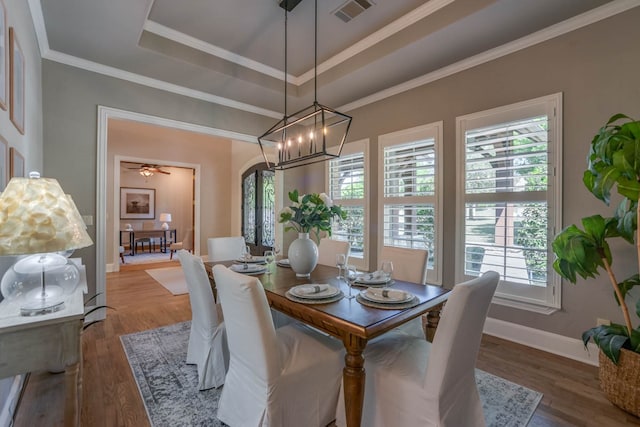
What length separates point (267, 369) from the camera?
1393 millimetres

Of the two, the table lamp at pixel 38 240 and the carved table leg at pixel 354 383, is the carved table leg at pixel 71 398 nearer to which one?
the table lamp at pixel 38 240

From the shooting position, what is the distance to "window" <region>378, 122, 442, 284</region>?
3.28 meters

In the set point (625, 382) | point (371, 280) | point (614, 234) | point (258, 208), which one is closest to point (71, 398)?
point (371, 280)

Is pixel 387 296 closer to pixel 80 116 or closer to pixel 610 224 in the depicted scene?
pixel 610 224

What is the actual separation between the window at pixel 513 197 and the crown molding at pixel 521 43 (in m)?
0.52

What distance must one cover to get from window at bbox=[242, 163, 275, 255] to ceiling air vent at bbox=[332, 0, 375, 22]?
10.7ft

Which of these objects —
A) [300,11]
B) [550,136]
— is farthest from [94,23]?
[550,136]

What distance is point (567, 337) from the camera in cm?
247

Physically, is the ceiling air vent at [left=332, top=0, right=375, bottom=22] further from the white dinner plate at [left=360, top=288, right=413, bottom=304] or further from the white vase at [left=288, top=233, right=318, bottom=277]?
the white dinner plate at [left=360, top=288, right=413, bottom=304]

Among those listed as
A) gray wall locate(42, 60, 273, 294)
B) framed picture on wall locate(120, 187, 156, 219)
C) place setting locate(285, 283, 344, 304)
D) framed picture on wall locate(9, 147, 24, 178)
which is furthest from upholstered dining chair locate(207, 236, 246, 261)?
framed picture on wall locate(120, 187, 156, 219)

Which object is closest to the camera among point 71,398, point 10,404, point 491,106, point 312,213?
point 71,398

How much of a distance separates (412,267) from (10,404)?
8.76 feet

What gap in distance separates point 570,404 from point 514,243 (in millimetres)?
1261

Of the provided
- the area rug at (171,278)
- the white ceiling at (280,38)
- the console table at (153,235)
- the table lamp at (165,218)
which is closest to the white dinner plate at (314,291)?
the white ceiling at (280,38)
